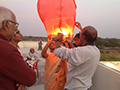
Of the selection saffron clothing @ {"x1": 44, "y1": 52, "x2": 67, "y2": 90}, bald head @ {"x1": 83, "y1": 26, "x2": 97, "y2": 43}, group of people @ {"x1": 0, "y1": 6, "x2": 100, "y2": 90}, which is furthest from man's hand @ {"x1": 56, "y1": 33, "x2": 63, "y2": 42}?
saffron clothing @ {"x1": 44, "y1": 52, "x2": 67, "y2": 90}

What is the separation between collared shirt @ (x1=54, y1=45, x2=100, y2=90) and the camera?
1235 millimetres

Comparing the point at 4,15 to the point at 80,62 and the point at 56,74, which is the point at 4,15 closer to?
the point at 80,62

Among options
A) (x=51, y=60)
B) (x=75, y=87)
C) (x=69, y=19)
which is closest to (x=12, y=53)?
(x=75, y=87)

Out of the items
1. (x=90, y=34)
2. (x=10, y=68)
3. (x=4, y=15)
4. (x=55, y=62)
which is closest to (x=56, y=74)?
(x=55, y=62)

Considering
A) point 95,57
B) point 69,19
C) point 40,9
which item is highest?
point 40,9

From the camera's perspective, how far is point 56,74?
1796mm

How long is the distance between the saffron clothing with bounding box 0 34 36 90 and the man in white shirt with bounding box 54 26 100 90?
1.71 feet

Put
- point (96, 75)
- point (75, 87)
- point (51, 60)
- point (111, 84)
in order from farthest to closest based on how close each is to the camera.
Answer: point (96, 75) → point (51, 60) → point (111, 84) → point (75, 87)

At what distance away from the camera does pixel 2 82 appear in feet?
2.58

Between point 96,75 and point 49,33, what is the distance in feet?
4.51

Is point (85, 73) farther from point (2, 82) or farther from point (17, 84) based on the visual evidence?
point (2, 82)

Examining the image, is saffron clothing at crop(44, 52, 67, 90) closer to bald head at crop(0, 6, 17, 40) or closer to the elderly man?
the elderly man

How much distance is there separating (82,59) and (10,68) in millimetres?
765

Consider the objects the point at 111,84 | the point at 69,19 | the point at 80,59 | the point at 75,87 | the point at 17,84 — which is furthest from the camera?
the point at 111,84
